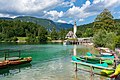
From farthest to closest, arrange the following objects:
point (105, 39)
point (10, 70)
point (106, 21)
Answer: point (106, 21)
point (105, 39)
point (10, 70)

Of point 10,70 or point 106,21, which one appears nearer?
point 10,70

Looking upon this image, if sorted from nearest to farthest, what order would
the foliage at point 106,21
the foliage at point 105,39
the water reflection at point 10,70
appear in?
1. the water reflection at point 10,70
2. the foliage at point 105,39
3. the foliage at point 106,21

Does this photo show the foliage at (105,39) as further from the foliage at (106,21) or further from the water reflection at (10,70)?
the water reflection at (10,70)

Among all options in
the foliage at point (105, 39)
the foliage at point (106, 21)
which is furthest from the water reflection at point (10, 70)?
the foliage at point (106, 21)

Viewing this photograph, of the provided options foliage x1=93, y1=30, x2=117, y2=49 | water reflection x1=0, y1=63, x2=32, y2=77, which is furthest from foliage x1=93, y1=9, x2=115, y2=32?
water reflection x1=0, y1=63, x2=32, y2=77

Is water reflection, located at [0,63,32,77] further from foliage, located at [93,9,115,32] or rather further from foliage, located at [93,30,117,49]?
foliage, located at [93,9,115,32]

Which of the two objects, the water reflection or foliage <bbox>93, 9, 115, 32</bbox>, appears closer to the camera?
the water reflection

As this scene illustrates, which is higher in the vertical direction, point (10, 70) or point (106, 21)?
point (106, 21)

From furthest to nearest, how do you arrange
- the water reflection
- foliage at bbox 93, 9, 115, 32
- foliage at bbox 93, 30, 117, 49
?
foliage at bbox 93, 9, 115, 32, foliage at bbox 93, 30, 117, 49, the water reflection

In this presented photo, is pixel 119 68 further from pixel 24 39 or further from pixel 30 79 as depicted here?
pixel 24 39

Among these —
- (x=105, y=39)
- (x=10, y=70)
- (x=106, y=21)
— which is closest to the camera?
(x=10, y=70)

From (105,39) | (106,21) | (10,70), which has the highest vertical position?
(106,21)

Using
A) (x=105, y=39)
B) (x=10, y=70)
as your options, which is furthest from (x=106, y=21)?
(x=10, y=70)

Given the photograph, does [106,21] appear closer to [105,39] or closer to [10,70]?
[105,39]
